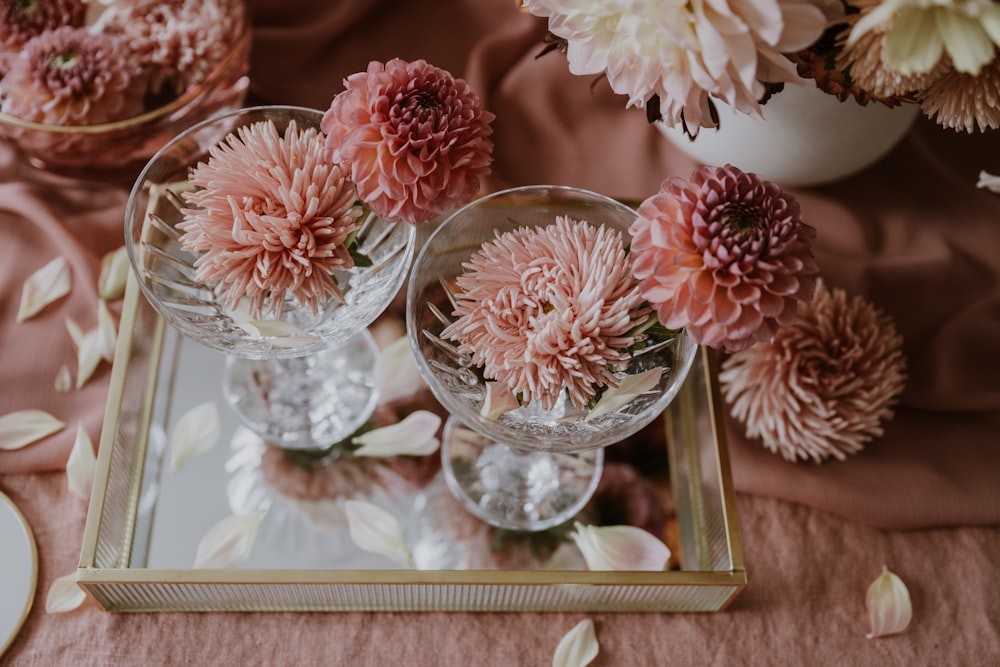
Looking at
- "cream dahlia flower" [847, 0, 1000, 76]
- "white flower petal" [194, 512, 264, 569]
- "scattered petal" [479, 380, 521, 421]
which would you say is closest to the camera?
"cream dahlia flower" [847, 0, 1000, 76]

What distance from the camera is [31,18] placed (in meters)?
0.59

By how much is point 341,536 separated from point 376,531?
0.8 inches

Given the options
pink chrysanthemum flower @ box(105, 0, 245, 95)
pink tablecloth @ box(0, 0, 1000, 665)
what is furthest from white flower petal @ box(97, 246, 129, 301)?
pink chrysanthemum flower @ box(105, 0, 245, 95)

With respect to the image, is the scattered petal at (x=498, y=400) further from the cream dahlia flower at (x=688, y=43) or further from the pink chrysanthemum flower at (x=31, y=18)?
the pink chrysanthemum flower at (x=31, y=18)

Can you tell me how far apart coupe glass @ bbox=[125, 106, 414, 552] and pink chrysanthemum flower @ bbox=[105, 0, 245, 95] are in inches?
5.8

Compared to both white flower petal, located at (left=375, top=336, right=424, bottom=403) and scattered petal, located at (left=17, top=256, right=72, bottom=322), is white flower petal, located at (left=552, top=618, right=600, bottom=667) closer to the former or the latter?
white flower petal, located at (left=375, top=336, right=424, bottom=403)

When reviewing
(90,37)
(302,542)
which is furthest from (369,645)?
(90,37)

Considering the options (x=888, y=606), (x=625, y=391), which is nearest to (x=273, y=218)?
(x=625, y=391)

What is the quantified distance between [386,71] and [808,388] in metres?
0.30

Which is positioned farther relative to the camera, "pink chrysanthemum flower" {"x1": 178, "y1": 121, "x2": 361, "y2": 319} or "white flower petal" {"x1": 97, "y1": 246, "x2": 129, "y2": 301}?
"white flower petal" {"x1": 97, "y1": 246, "x2": 129, "y2": 301}

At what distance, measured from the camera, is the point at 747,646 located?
500mm

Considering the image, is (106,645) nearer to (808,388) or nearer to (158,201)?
(158,201)

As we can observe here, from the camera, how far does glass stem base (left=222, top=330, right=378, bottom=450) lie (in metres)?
0.54

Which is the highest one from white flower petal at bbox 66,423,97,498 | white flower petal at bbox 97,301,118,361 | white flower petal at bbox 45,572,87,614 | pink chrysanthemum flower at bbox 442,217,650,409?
pink chrysanthemum flower at bbox 442,217,650,409
